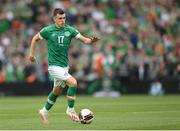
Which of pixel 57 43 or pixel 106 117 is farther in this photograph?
pixel 106 117

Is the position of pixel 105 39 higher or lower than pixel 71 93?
lower

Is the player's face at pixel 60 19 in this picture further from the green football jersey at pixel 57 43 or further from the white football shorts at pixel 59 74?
the white football shorts at pixel 59 74

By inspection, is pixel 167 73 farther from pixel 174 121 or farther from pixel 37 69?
pixel 174 121

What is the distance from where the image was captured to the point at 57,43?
17625 mm

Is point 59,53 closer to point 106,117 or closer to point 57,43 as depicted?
point 57,43

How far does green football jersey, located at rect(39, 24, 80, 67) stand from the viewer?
1761 centimetres

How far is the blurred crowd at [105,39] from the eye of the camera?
31969 mm

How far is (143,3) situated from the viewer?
35.3 meters

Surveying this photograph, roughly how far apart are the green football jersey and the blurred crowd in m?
14.0

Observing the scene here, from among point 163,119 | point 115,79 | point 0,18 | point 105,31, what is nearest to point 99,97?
point 115,79

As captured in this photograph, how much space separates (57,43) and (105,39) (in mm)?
15484

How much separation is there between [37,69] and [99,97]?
3033 mm

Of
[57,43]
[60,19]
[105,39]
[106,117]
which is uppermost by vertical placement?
[60,19]

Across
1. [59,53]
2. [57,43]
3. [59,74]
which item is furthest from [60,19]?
[59,74]
